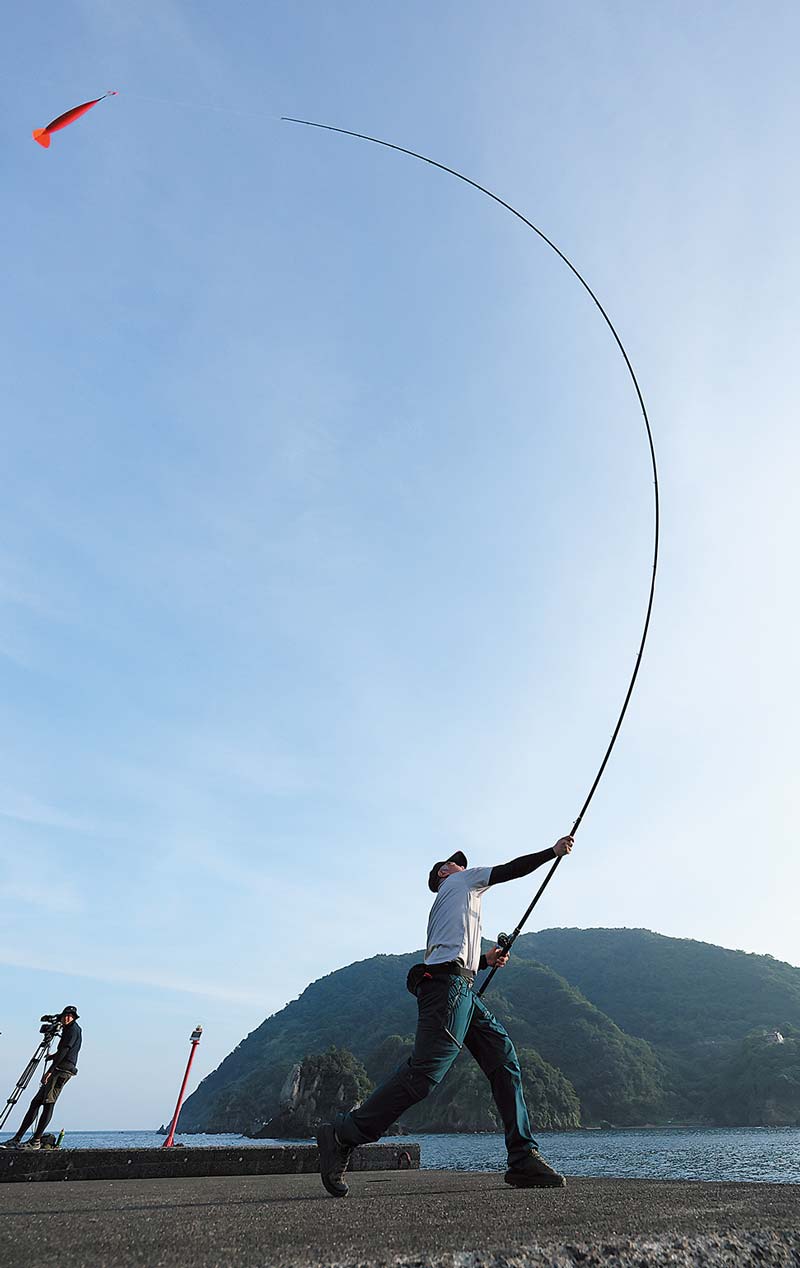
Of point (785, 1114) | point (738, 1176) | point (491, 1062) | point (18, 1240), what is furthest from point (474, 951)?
point (785, 1114)

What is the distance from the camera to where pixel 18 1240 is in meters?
2.89

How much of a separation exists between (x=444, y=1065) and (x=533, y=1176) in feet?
3.80

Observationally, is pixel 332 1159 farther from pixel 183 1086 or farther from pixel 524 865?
pixel 183 1086

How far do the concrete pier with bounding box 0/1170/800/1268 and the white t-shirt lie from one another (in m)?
1.23

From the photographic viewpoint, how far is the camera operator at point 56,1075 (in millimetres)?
10594

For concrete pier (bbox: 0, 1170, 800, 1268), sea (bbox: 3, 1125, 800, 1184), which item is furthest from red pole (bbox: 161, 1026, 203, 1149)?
concrete pier (bbox: 0, 1170, 800, 1268)

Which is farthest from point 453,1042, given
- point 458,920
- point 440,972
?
point 458,920

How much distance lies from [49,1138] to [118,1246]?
408 inches

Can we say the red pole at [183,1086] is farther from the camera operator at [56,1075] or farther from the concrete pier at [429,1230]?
the concrete pier at [429,1230]

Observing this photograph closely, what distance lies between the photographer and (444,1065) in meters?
4.36

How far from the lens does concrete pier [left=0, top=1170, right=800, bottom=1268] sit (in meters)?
2.26

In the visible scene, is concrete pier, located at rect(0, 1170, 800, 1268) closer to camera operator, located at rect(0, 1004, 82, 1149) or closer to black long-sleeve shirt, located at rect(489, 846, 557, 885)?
black long-sleeve shirt, located at rect(489, 846, 557, 885)

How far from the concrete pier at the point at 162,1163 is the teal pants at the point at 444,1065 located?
15.6ft

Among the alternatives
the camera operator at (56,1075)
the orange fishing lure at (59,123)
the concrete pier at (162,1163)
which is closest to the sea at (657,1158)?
the concrete pier at (162,1163)
